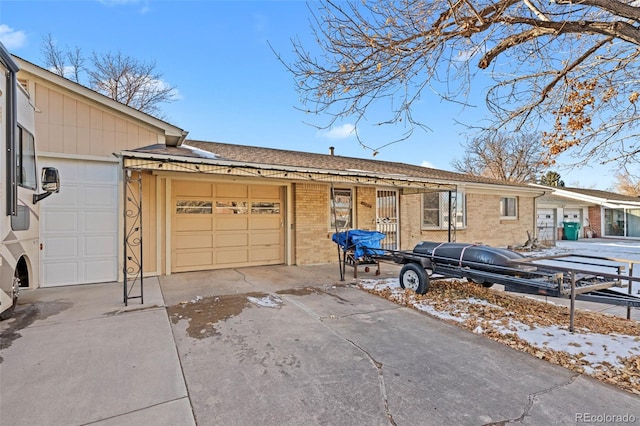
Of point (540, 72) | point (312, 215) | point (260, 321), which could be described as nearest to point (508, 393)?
point (260, 321)

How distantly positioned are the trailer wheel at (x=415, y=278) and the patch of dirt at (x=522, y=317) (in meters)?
0.12

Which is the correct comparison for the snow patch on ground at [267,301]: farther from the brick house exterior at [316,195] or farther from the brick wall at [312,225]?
→ the brick wall at [312,225]

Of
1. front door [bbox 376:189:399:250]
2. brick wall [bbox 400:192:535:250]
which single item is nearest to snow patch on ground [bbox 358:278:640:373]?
front door [bbox 376:189:399:250]

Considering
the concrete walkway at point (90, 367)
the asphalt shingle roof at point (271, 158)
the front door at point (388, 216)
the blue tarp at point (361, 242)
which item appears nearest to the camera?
the concrete walkway at point (90, 367)

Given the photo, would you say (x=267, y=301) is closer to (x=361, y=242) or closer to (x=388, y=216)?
(x=361, y=242)

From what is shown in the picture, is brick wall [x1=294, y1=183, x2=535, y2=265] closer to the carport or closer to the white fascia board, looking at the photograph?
the carport

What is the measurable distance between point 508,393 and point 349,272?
5.63 meters

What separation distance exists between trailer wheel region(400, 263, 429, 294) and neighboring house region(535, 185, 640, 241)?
15532mm

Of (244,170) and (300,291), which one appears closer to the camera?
(300,291)

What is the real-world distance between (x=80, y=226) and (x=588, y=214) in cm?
2816

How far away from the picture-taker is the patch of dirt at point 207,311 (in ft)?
13.6

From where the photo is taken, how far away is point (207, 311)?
16.1 ft

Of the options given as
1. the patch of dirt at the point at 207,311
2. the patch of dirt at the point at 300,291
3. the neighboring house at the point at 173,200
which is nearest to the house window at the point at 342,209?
the neighboring house at the point at 173,200

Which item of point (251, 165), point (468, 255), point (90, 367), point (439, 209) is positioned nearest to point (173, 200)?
point (251, 165)
